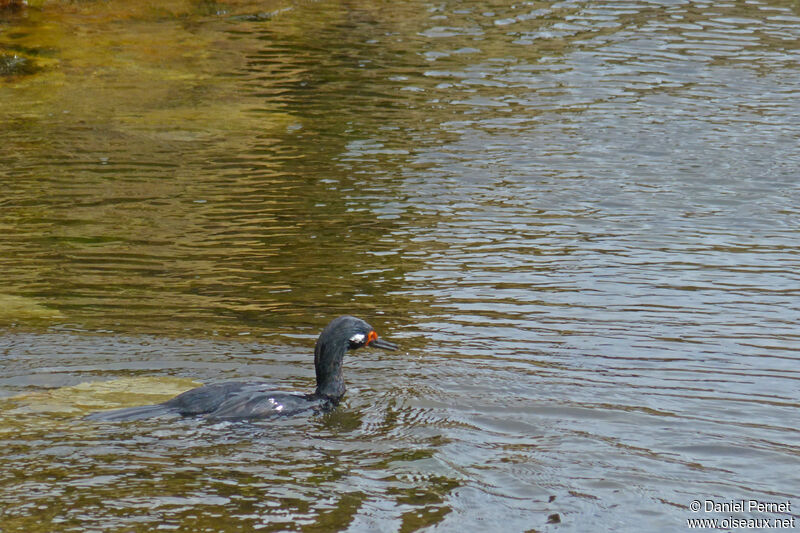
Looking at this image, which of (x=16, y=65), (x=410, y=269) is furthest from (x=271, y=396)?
(x=16, y=65)

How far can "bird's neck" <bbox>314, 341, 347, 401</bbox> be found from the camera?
7.84 m

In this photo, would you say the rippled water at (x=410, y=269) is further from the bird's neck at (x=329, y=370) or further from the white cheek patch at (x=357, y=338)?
the white cheek patch at (x=357, y=338)

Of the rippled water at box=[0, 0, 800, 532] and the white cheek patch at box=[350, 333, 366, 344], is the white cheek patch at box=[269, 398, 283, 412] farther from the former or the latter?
the white cheek patch at box=[350, 333, 366, 344]

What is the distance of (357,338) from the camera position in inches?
314

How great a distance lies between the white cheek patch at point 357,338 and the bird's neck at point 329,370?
8cm

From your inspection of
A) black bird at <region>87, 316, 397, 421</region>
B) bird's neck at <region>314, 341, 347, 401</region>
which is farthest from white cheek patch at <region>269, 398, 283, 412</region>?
bird's neck at <region>314, 341, 347, 401</region>

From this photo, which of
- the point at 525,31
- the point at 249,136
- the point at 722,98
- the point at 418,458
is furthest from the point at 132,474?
the point at 525,31

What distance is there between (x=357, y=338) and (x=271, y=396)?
814mm

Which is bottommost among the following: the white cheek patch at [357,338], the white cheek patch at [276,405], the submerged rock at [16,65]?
the white cheek patch at [276,405]

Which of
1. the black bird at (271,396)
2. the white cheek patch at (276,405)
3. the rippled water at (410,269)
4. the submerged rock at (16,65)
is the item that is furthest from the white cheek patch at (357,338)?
the submerged rock at (16,65)

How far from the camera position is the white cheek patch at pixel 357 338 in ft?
26.1

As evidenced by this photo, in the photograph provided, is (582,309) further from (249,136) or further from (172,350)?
(249,136)

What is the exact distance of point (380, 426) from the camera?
748cm

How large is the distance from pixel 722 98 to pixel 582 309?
8792 millimetres
